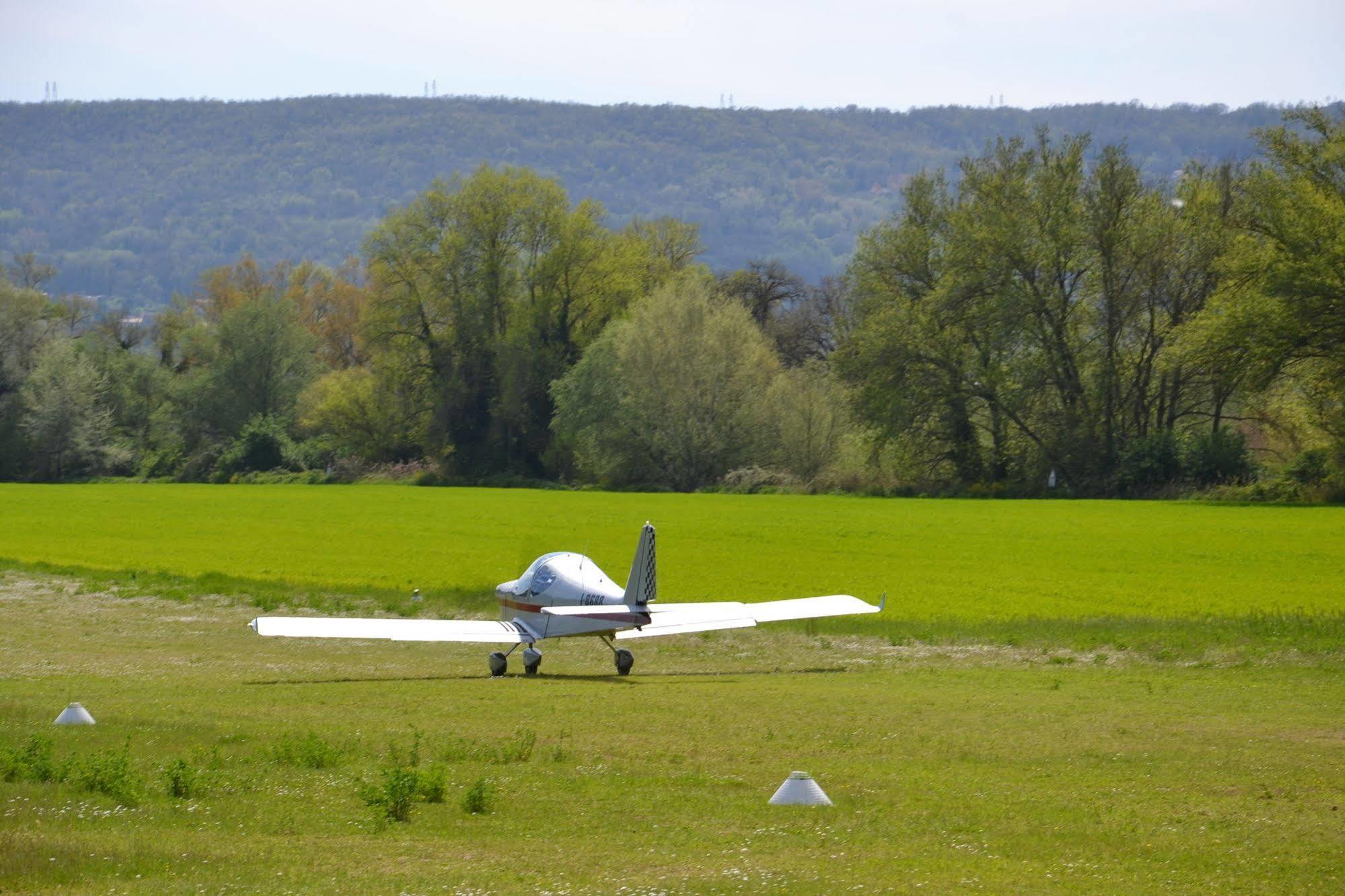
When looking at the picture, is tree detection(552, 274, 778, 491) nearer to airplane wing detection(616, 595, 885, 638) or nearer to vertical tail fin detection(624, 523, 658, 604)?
airplane wing detection(616, 595, 885, 638)

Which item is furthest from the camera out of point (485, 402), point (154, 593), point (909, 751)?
point (485, 402)

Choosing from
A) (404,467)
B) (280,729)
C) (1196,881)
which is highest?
(1196,881)

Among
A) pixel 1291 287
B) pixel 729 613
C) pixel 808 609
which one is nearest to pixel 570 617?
pixel 729 613

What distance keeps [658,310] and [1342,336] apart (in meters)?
41.9

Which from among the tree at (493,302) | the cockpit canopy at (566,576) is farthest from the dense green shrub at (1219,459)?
the cockpit canopy at (566,576)

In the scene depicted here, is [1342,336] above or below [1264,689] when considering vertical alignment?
above

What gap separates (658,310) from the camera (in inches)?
3457

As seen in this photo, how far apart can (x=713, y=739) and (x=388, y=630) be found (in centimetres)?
737

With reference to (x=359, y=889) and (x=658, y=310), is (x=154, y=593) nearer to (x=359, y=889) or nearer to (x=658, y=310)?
(x=359, y=889)

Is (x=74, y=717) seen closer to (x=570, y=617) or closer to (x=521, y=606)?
(x=570, y=617)

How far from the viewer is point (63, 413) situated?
107125 millimetres

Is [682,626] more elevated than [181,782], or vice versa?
[181,782]

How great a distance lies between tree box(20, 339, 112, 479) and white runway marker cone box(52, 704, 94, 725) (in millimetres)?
98814

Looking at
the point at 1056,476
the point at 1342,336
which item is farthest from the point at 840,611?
the point at 1056,476
